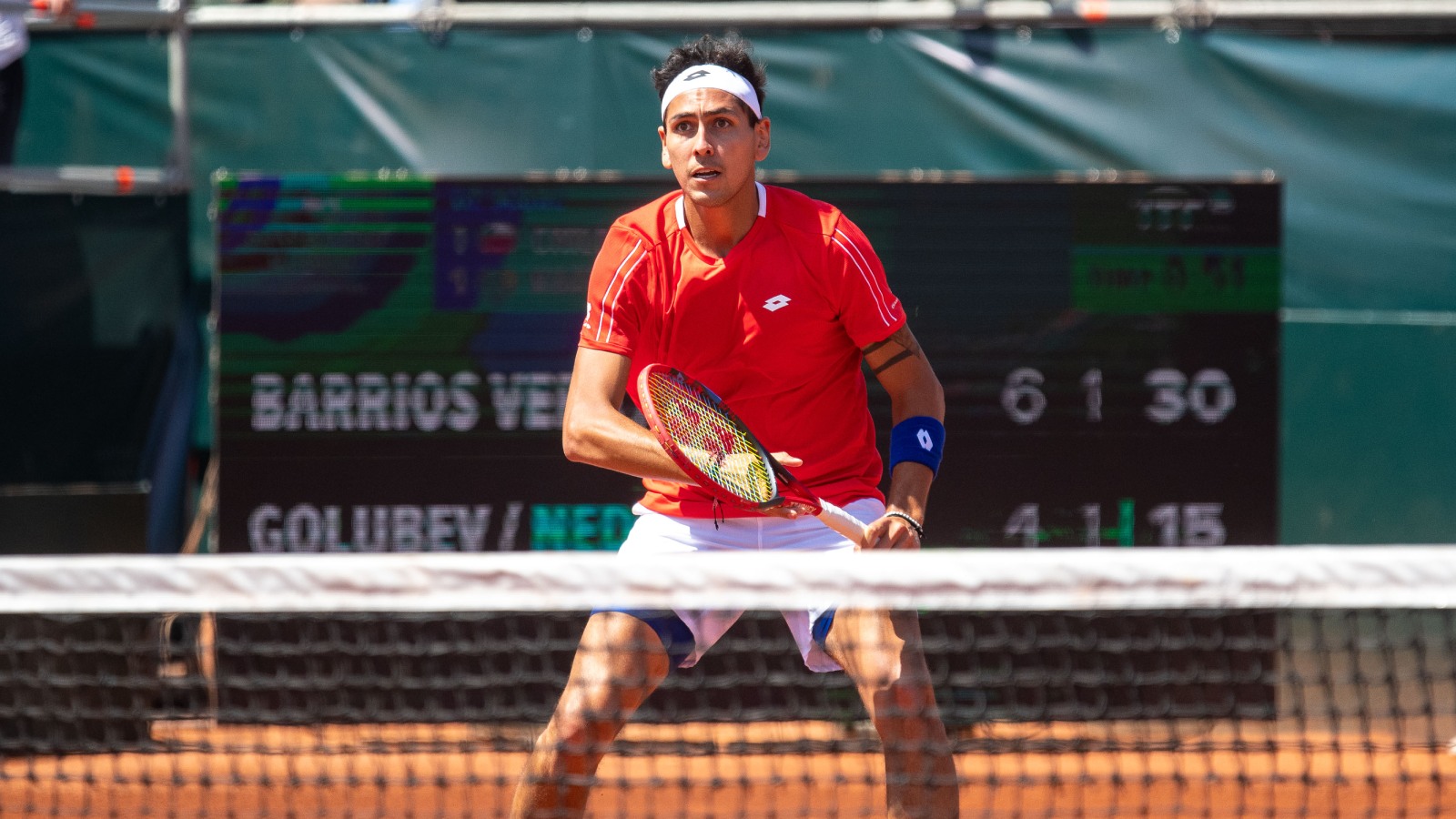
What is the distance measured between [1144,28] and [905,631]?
3563 mm

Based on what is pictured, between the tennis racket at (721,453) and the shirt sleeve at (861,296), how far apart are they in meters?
0.33

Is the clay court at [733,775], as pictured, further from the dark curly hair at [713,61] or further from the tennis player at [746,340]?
the dark curly hair at [713,61]

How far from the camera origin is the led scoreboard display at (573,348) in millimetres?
4828

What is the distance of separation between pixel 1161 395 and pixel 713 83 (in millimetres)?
2541

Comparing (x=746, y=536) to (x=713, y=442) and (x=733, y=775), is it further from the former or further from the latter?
(x=733, y=775)

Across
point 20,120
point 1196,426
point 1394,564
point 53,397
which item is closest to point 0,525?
point 53,397

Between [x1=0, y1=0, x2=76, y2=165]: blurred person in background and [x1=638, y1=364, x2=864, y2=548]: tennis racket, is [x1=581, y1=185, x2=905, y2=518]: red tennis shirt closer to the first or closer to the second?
→ [x1=638, y1=364, x2=864, y2=548]: tennis racket

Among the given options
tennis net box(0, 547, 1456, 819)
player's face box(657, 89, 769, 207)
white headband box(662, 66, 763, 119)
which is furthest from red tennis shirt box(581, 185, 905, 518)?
tennis net box(0, 547, 1456, 819)

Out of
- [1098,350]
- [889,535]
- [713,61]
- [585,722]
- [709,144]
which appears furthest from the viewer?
[1098,350]

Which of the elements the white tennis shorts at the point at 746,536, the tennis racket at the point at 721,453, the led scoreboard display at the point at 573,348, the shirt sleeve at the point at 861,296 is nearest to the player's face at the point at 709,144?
the shirt sleeve at the point at 861,296

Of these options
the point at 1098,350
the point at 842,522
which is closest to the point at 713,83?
the point at 842,522

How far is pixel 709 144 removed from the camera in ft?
9.26

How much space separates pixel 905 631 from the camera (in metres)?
2.66

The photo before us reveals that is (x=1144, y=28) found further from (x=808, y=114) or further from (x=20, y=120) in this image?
(x=20, y=120)
